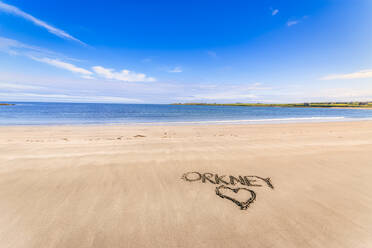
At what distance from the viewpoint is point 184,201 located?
3561 mm

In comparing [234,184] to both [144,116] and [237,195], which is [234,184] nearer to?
[237,195]

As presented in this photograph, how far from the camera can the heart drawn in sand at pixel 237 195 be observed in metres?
3.46

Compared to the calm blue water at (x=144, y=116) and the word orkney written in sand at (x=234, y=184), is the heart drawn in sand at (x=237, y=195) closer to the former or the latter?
the word orkney written in sand at (x=234, y=184)

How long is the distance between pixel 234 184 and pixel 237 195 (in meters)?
0.53

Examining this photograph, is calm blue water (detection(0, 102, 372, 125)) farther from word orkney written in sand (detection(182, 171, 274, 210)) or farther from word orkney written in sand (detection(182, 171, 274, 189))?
word orkney written in sand (detection(182, 171, 274, 210))

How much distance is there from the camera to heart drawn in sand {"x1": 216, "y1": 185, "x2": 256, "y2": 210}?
3.46 meters

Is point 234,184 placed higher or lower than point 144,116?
higher

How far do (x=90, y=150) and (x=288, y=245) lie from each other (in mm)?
7867

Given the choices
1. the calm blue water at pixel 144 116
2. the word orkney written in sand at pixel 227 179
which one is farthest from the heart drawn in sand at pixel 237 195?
the calm blue water at pixel 144 116

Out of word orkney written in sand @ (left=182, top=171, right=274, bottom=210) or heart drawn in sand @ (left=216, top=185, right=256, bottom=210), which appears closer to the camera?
heart drawn in sand @ (left=216, top=185, right=256, bottom=210)

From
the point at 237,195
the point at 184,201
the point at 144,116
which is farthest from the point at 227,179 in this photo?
the point at 144,116

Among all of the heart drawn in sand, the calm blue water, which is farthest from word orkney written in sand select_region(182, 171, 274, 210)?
the calm blue water

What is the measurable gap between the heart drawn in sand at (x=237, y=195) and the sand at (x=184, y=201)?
0.08 ft

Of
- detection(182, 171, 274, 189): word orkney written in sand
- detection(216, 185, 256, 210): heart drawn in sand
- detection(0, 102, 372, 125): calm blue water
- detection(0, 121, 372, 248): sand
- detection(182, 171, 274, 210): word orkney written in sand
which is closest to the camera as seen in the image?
detection(0, 121, 372, 248): sand
